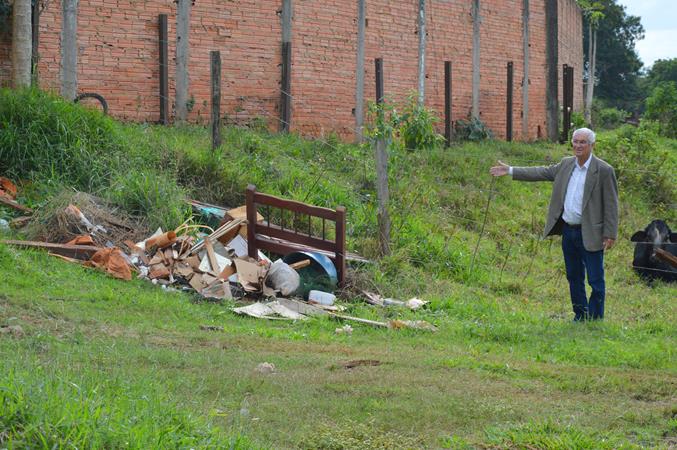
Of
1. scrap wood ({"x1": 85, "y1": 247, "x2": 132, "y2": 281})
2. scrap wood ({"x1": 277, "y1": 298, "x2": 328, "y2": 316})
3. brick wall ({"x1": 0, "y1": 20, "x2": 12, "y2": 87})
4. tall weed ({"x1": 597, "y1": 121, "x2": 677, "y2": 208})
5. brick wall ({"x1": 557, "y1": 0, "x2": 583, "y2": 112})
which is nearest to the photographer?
scrap wood ({"x1": 277, "y1": 298, "x2": 328, "y2": 316})

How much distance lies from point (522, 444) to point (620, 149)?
14.6m

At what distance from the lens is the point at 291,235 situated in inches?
430

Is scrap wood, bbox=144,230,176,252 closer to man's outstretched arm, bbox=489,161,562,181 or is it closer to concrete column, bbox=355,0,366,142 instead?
man's outstretched arm, bbox=489,161,562,181

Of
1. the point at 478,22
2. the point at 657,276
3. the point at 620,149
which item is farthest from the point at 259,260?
the point at 478,22

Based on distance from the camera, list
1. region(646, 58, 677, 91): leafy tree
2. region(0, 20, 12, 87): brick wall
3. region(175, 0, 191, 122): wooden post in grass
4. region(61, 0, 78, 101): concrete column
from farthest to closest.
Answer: region(646, 58, 677, 91): leafy tree, region(175, 0, 191, 122): wooden post in grass, region(61, 0, 78, 101): concrete column, region(0, 20, 12, 87): brick wall

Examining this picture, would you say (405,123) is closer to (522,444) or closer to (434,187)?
(434,187)

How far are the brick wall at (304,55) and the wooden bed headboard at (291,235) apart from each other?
5625mm

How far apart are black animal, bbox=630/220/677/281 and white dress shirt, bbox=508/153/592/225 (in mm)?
4274

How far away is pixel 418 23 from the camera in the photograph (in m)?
22.2

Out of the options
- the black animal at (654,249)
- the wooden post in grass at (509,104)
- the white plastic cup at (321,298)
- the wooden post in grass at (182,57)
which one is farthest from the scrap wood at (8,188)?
the wooden post in grass at (509,104)

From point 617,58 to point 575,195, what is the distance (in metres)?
55.4

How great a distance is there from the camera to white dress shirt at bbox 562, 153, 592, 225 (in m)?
9.38

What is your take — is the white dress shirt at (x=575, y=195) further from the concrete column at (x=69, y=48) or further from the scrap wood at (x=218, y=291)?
the concrete column at (x=69, y=48)

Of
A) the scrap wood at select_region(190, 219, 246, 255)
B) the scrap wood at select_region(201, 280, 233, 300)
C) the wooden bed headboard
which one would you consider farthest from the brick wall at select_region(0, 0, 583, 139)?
the scrap wood at select_region(201, 280, 233, 300)
